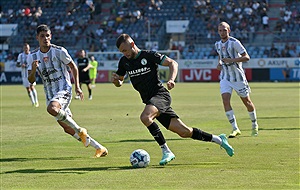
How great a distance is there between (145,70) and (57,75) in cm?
222

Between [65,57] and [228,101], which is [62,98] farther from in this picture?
[228,101]

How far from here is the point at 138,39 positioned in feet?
202

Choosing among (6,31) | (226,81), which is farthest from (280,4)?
(226,81)

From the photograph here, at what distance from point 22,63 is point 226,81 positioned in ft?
53.8

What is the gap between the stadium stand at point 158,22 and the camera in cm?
5997

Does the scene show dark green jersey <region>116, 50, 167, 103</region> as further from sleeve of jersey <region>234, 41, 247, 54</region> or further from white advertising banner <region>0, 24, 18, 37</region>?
white advertising banner <region>0, 24, 18, 37</region>

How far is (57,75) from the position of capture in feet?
42.9

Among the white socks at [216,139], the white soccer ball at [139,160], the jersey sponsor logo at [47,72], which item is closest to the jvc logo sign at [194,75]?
the jersey sponsor logo at [47,72]

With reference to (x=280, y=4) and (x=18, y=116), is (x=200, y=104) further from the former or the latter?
(x=280, y=4)

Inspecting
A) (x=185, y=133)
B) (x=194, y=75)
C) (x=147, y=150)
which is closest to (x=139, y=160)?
(x=185, y=133)

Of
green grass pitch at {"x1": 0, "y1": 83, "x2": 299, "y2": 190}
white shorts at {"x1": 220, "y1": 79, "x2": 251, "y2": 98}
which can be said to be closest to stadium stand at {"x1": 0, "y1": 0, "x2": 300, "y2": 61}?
green grass pitch at {"x1": 0, "y1": 83, "x2": 299, "y2": 190}

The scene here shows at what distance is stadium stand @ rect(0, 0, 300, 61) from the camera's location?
59969mm

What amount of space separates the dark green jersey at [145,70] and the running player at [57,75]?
59.4 inches

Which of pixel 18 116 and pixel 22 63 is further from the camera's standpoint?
pixel 22 63
